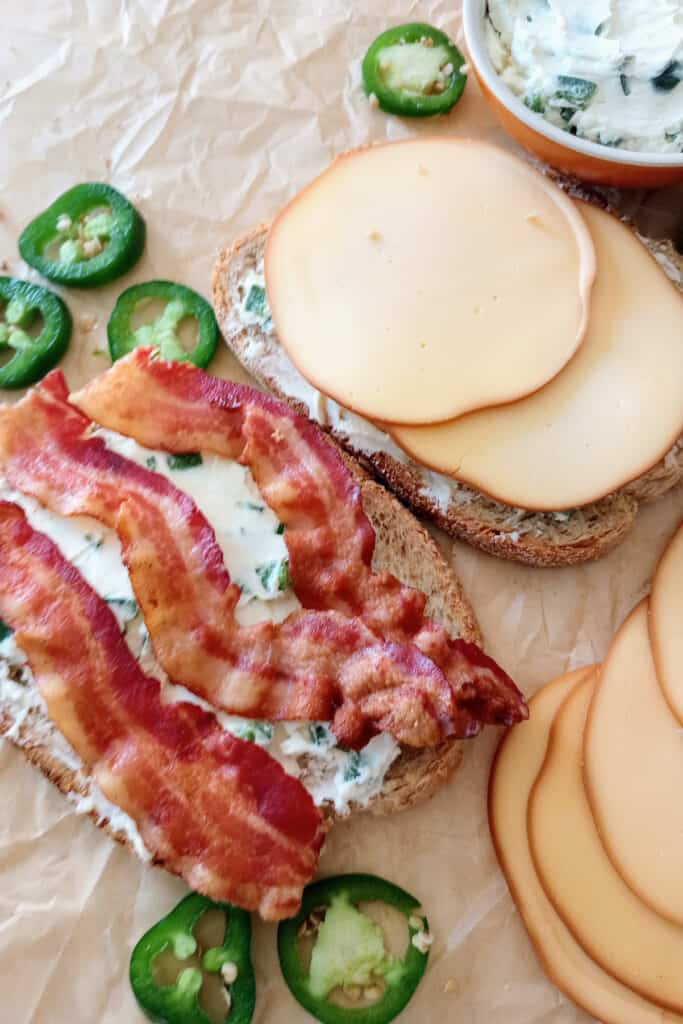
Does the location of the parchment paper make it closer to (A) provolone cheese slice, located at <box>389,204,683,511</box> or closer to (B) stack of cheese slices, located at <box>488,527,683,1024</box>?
(B) stack of cheese slices, located at <box>488,527,683,1024</box>

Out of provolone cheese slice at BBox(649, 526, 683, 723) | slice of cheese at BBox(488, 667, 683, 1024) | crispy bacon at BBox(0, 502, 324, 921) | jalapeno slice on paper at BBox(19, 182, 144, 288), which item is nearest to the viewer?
crispy bacon at BBox(0, 502, 324, 921)

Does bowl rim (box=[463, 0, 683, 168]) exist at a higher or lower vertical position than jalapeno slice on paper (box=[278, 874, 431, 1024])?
higher

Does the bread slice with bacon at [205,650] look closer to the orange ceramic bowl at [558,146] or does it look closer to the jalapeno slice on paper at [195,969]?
the jalapeno slice on paper at [195,969]

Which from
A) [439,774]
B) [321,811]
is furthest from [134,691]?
[439,774]

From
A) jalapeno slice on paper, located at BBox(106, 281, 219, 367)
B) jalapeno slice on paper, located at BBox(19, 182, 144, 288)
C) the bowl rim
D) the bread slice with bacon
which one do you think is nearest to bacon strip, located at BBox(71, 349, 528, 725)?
the bread slice with bacon

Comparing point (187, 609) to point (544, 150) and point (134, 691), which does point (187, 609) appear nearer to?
point (134, 691)

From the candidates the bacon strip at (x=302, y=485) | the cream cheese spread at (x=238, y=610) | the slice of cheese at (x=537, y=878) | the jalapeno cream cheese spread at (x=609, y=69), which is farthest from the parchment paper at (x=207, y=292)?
the jalapeno cream cheese spread at (x=609, y=69)
